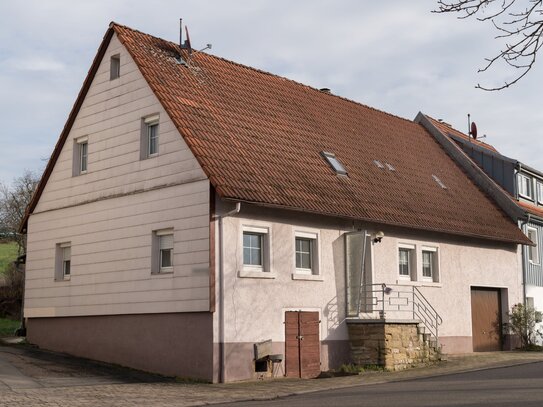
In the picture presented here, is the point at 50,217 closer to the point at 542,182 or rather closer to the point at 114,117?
the point at 114,117

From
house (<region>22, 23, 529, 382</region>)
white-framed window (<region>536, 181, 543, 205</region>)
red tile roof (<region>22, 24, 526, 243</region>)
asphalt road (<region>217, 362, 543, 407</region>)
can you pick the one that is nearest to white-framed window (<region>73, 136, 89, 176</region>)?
house (<region>22, 23, 529, 382</region>)

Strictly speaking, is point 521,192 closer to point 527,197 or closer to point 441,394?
point 527,197

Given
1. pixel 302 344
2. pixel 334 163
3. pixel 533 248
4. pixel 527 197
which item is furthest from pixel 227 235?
pixel 527 197

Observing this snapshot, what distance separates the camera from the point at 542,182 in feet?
112

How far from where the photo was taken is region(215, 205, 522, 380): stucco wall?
743 inches

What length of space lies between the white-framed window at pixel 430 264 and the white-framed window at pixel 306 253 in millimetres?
5381

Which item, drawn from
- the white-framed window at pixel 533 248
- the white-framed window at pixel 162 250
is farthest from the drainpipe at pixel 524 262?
the white-framed window at pixel 162 250

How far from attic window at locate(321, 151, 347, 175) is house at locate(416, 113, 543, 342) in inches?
371

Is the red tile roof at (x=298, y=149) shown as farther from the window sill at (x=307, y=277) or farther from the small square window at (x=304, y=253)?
the window sill at (x=307, y=277)

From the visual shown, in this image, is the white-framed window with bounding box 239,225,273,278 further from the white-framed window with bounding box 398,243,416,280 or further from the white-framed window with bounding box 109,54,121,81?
the white-framed window with bounding box 109,54,121,81

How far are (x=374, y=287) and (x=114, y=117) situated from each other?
8.73 meters

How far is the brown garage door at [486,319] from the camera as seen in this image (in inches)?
1072

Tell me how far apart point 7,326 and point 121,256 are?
12.5m

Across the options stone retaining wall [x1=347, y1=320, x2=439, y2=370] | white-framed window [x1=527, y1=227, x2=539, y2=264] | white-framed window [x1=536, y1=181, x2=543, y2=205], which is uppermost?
white-framed window [x1=536, y1=181, x2=543, y2=205]
